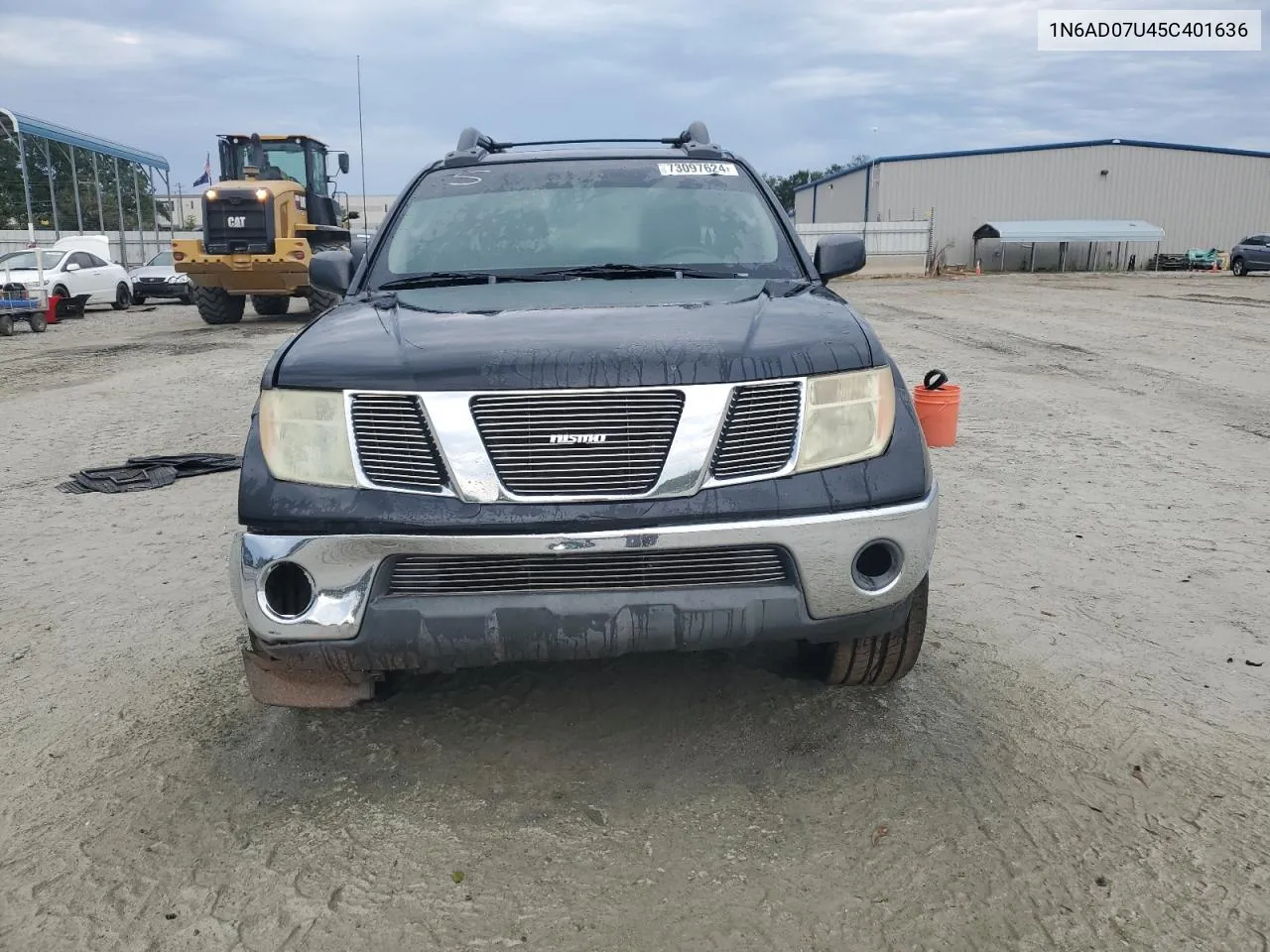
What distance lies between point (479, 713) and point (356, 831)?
0.64 m

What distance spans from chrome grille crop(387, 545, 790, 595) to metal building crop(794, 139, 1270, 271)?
139ft

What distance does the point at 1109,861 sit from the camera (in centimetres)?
239

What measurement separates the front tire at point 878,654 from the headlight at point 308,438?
1428mm

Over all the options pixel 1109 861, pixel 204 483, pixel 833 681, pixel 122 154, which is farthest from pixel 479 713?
pixel 122 154

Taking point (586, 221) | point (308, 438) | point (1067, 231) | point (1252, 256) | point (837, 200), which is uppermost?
point (837, 200)

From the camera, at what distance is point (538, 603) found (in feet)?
8.05

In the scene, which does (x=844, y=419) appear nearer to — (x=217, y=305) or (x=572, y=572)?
(x=572, y=572)

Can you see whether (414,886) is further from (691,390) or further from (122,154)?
(122,154)

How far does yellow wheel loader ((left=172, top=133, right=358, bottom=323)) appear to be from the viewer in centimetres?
1625

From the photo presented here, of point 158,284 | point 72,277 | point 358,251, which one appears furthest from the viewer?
point 158,284

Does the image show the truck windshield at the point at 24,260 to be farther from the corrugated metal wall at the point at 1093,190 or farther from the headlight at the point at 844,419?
the corrugated metal wall at the point at 1093,190

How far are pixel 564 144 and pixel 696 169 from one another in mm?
946

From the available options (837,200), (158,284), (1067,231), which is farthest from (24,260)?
(837,200)

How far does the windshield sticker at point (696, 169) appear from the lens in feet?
13.7
